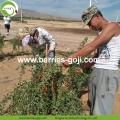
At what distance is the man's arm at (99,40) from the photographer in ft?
8.96

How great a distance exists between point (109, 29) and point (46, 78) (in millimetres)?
947

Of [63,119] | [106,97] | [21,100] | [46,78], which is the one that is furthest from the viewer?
[21,100]

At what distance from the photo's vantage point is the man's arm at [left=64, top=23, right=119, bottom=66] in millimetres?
2732

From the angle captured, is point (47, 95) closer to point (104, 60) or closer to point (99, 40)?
point (104, 60)

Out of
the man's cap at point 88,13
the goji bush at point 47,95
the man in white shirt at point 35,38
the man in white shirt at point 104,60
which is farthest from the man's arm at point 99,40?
the man in white shirt at point 35,38

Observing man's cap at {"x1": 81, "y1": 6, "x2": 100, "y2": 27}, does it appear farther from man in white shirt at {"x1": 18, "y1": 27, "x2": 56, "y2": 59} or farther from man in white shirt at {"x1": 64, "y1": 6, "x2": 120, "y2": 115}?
man in white shirt at {"x1": 18, "y1": 27, "x2": 56, "y2": 59}

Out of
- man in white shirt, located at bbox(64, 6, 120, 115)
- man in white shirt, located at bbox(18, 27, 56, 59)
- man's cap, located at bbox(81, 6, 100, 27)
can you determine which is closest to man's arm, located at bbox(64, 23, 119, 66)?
man in white shirt, located at bbox(64, 6, 120, 115)

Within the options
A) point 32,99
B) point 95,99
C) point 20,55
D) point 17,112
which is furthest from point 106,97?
point 20,55

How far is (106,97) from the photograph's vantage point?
298 centimetres

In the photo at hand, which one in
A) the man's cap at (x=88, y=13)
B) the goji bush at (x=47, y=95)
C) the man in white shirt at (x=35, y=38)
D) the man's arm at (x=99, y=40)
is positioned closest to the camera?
the man's arm at (x=99, y=40)

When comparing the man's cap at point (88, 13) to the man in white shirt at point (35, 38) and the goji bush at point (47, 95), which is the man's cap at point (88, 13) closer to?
the goji bush at point (47, 95)

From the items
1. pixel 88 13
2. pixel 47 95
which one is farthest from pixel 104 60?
pixel 47 95

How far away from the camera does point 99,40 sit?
2740mm

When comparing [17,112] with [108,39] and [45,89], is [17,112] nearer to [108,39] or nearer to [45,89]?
[45,89]
